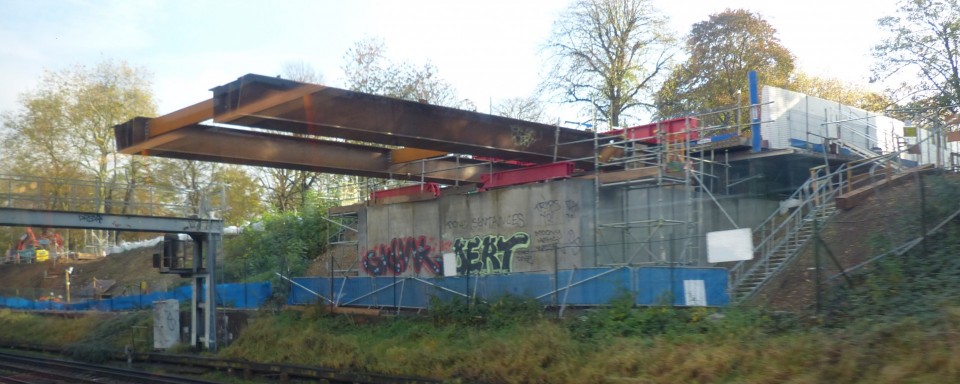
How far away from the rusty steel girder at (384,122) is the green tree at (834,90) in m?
27.6

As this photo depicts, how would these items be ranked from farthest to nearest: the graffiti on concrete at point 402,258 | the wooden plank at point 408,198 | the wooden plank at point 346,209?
the wooden plank at point 346,209 < the wooden plank at point 408,198 < the graffiti on concrete at point 402,258

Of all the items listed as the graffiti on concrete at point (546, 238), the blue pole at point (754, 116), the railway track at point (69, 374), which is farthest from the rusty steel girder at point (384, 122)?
the railway track at point (69, 374)

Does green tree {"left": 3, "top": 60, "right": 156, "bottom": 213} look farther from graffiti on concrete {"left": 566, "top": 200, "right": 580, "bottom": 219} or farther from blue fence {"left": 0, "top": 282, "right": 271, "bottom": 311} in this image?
graffiti on concrete {"left": 566, "top": 200, "right": 580, "bottom": 219}

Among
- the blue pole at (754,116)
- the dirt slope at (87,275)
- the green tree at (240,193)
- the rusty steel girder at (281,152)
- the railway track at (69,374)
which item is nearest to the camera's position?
the rusty steel girder at (281,152)

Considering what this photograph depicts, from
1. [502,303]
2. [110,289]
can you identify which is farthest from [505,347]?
[110,289]

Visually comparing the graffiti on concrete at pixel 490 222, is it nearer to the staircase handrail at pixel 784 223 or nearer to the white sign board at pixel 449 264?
the white sign board at pixel 449 264

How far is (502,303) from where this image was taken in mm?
21203

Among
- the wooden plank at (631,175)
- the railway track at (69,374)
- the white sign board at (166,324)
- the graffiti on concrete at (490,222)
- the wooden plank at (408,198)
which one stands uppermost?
the wooden plank at (631,175)

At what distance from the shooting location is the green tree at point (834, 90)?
46825mm

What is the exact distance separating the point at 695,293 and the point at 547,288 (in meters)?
4.40

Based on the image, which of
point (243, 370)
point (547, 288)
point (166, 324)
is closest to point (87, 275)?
point (166, 324)

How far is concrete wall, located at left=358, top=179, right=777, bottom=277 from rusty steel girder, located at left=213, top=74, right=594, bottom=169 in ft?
5.43

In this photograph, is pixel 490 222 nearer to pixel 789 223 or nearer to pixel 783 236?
pixel 783 236

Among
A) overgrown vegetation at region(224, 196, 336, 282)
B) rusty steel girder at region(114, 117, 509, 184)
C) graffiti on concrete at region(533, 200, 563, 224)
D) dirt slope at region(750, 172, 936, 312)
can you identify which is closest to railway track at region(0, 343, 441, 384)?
rusty steel girder at region(114, 117, 509, 184)
